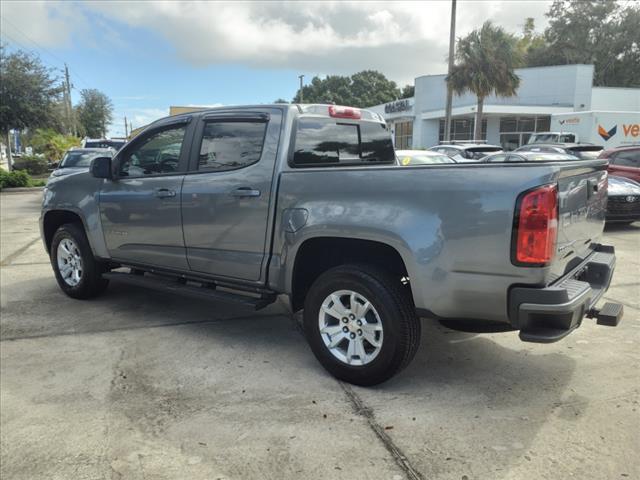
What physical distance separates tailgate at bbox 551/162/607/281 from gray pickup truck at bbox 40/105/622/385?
0.02 m

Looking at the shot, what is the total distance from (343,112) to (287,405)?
248cm

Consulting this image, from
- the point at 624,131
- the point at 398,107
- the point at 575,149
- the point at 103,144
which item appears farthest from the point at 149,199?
the point at 398,107

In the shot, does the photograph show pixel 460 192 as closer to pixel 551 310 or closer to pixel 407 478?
pixel 551 310

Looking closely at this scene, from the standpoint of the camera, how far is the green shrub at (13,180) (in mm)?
21953

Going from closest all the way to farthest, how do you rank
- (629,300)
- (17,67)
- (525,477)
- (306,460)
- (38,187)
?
(525,477)
(306,460)
(629,300)
(38,187)
(17,67)

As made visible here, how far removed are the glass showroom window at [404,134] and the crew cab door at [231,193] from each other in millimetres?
40709

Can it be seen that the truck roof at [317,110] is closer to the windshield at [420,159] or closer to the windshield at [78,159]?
the windshield at [420,159]

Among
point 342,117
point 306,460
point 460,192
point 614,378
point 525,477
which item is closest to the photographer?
point 525,477

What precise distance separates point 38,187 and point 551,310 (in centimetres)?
2373

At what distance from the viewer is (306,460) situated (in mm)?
2836

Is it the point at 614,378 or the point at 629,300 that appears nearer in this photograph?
the point at 614,378

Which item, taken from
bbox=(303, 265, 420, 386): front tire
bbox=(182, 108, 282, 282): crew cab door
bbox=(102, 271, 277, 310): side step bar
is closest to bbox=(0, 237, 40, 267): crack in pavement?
bbox=(102, 271, 277, 310): side step bar

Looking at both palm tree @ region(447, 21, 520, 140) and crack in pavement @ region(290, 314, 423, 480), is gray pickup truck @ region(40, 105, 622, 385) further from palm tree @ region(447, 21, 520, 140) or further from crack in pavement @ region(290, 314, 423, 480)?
palm tree @ region(447, 21, 520, 140)

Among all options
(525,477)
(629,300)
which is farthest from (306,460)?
(629,300)
